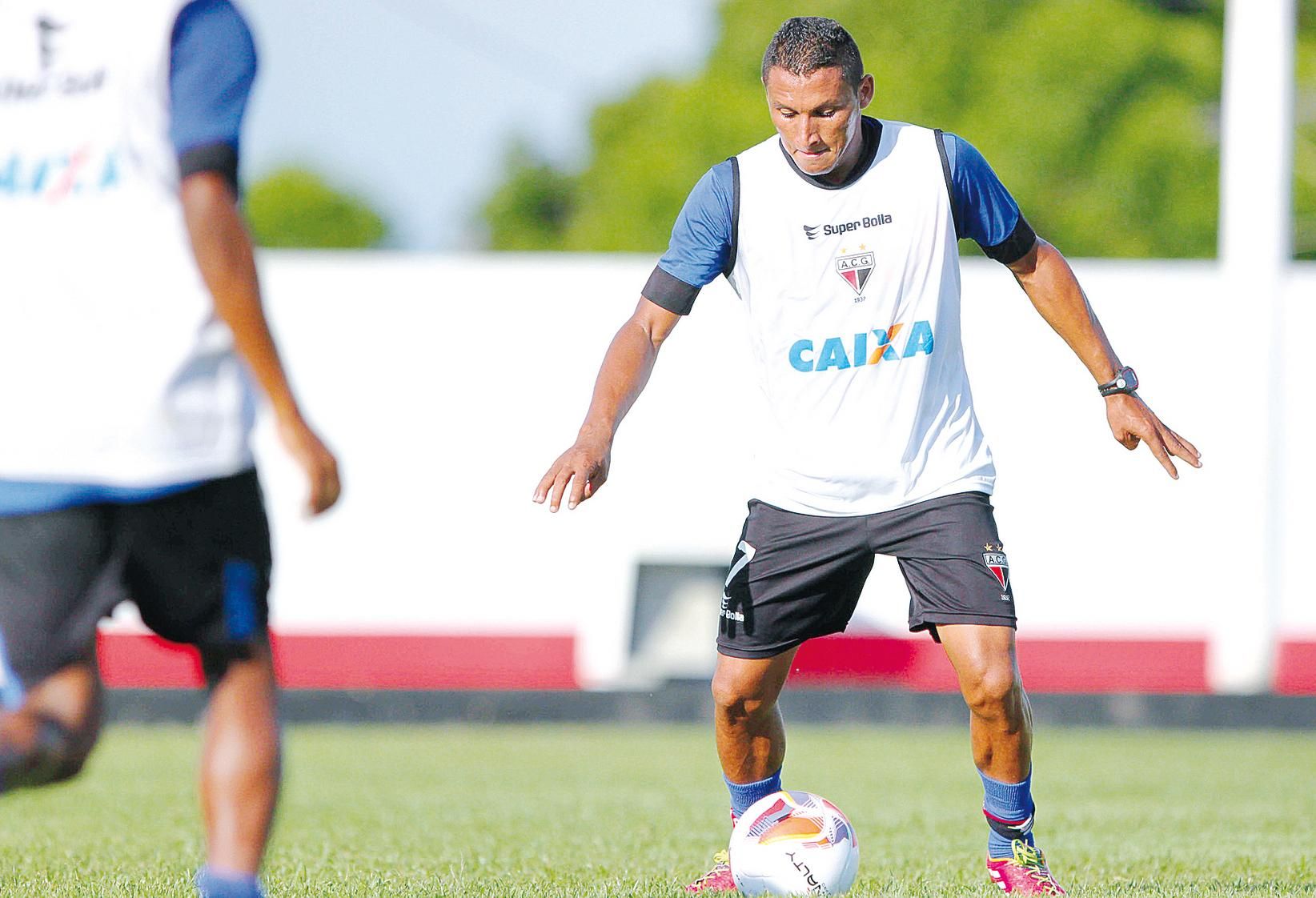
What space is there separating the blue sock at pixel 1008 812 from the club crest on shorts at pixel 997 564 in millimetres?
557

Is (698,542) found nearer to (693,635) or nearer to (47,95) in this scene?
(693,635)

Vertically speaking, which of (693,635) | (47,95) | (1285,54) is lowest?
(693,635)

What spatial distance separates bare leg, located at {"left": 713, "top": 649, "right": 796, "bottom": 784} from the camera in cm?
531

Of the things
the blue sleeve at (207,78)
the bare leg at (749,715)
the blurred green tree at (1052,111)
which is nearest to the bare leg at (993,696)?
the bare leg at (749,715)

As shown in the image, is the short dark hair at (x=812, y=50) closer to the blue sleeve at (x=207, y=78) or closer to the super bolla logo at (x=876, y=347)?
the super bolla logo at (x=876, y=347)

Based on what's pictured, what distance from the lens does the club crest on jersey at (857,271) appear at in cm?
513

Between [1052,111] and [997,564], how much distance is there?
30.3 meters

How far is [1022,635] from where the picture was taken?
14.4 metres

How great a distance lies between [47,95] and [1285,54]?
13.1 metres

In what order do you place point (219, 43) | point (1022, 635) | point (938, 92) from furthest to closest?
point (938, 92), point (1022, 635), point (219, 43)

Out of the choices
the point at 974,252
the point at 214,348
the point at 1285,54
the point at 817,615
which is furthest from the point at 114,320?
the point at 974,252

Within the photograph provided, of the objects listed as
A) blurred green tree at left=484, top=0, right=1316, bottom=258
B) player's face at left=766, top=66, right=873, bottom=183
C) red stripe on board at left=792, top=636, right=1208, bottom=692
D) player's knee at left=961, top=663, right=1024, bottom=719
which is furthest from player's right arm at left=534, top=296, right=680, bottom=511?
blurred green tree at left=484, top=0, right=1316, bottom=258

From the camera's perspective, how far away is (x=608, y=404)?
5094mm

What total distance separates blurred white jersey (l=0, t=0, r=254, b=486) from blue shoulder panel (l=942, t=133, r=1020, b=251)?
2473 millimetres
